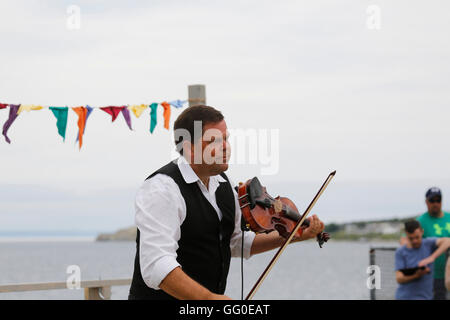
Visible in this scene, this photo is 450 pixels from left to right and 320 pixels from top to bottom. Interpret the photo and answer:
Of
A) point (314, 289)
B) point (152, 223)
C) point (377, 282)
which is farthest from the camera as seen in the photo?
point (314, 289)

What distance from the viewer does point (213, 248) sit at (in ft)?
9.46

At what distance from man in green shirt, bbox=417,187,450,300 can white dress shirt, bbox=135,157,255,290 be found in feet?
14.8

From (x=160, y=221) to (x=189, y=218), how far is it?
0.17 m

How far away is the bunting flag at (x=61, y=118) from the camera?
6633 mm

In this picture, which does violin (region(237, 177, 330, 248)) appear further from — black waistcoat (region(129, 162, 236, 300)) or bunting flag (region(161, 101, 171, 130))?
bunting flag (region(161, 101, 171, 130))

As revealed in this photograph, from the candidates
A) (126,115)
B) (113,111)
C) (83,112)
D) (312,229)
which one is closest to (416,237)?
(126,115)

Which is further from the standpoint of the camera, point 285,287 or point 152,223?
point 285,287

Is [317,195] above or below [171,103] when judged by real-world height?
below

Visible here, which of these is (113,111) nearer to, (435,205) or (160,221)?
(435,205)

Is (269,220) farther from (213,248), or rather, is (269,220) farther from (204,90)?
(204,90)

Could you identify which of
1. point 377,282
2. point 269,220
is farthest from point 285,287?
point 269,220

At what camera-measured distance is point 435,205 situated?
6.91m
